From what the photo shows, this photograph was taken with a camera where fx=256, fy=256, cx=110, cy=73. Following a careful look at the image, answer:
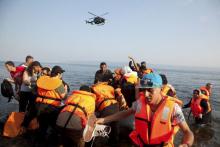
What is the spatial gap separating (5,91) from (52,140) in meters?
3.03

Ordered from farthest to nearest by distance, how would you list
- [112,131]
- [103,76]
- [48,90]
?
[103,76], [112,131], [48,90]

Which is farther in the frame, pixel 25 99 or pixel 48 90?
pixel 25 99

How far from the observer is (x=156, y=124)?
9.51 feet

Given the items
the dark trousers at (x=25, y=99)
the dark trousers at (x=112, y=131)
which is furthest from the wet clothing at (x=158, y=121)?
the dark trousers at (x=25, y=99)

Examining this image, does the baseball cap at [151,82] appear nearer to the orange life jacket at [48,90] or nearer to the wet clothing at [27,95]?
the orange life jacket at [48,90]

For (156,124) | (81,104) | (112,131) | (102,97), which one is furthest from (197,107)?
(156,124)

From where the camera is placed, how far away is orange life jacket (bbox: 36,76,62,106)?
5.95 m

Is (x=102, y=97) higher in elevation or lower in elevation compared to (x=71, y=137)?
higher

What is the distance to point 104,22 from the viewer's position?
89.9 ft

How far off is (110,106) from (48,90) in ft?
4.91

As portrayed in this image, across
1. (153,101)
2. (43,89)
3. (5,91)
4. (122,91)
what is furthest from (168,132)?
(5,91)

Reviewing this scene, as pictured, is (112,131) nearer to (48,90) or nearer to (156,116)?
(48,90)

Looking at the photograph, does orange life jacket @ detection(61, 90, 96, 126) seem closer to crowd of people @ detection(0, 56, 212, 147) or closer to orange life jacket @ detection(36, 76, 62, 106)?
crowd of people @ detection(0, 56, 212, 147)

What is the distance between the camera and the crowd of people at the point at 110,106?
290cm
